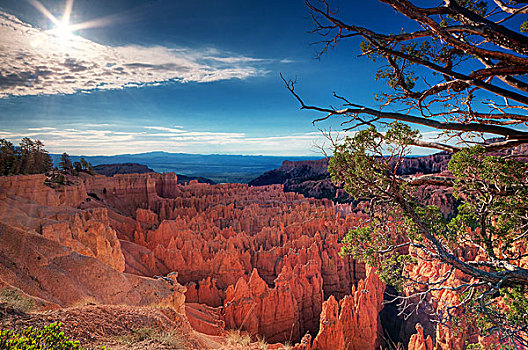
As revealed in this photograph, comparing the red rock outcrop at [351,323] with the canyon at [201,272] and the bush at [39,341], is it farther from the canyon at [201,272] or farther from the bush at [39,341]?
the bush at [39,341]

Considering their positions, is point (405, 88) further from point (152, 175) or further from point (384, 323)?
point (152, 175)

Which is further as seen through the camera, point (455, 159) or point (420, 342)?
point (420, 342)

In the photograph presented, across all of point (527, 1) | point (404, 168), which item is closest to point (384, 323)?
point (527, 1)

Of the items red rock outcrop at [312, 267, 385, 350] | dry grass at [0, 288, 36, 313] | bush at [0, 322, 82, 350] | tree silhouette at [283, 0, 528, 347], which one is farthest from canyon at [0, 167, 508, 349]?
tree silhouette at [283, 0, 528, 347]

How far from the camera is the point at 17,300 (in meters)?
5.11

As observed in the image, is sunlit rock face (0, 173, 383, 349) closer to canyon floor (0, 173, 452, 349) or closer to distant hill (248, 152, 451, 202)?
canyon floor (0, 173, 452, 349)

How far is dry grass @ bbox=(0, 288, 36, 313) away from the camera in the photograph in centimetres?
468

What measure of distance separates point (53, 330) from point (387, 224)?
6199mm

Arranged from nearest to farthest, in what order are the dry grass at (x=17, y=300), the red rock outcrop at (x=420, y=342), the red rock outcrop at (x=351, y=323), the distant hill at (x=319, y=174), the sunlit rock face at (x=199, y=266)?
1. the dry grass at (x=17, y=300)
2. the sunlit rock face at (x=199, y=266)
3. the red rock outcrop at (x=420, y=342)
4. the red rock outcrop at (x=351, y=323)
5. the distant hill at (x=319, y=174)

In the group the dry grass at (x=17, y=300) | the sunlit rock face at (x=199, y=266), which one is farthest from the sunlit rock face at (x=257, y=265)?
the dry grass at (x=17, y=300)

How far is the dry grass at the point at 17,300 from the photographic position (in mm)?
4680

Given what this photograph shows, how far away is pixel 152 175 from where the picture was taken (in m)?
48.1

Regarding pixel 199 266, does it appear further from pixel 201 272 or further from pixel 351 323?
pixel 351 323

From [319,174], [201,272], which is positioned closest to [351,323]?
[201,272]
